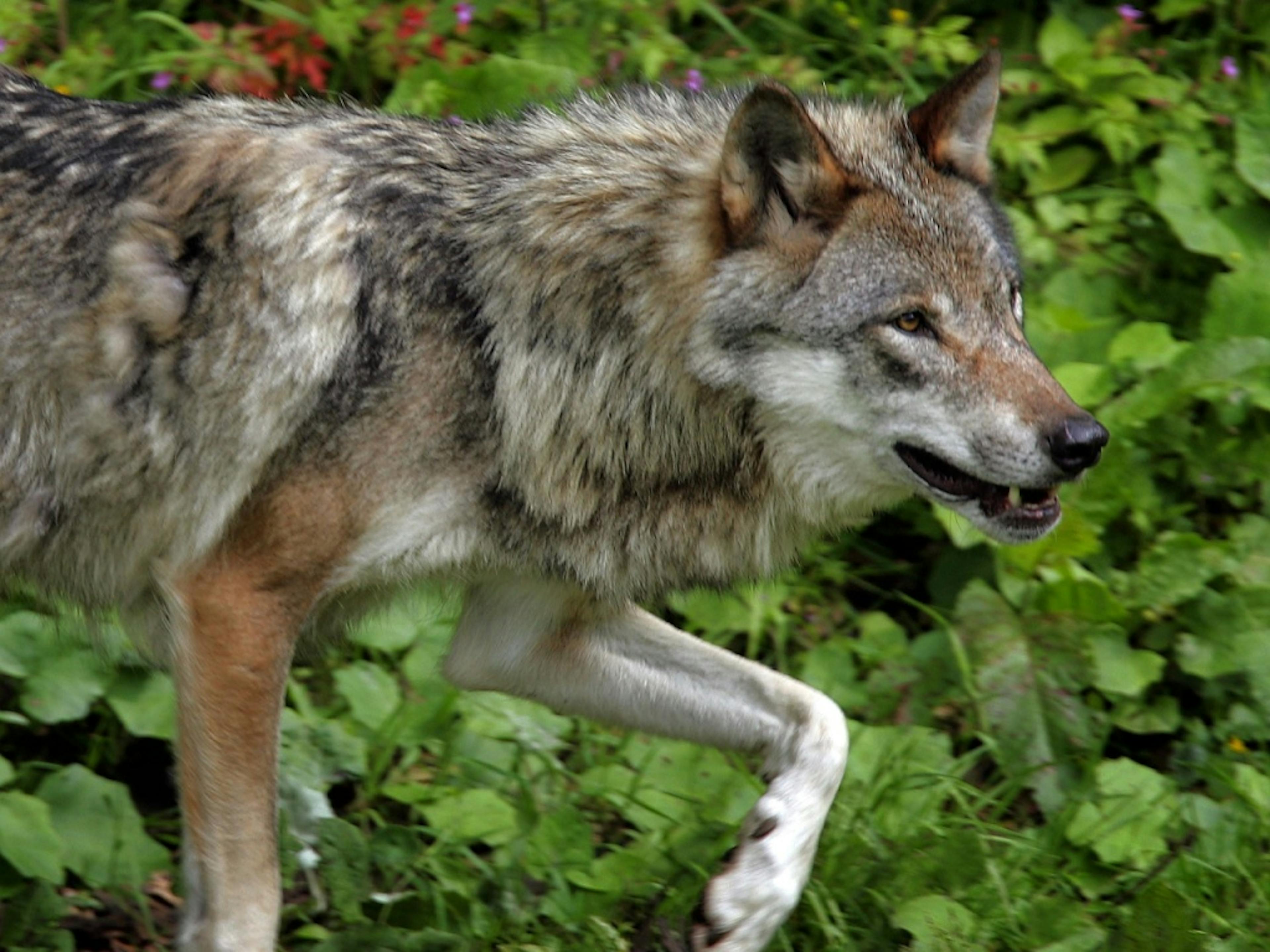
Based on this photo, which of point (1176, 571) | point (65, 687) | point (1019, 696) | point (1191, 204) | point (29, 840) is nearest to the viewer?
point (29, 840)

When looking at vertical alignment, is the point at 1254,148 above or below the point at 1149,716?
above

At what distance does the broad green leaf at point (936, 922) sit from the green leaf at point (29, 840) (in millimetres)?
1939

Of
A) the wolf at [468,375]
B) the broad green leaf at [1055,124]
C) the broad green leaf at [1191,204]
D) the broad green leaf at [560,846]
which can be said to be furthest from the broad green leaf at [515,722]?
the broad green leaf at [1055,124]

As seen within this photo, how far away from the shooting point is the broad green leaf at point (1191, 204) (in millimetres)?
5996

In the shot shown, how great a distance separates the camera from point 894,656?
5352mm

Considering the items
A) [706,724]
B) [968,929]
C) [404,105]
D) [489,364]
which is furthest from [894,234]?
[404,105]

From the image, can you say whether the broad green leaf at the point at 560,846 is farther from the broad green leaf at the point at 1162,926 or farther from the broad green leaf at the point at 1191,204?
the broad green leaf at the point at 1191,204

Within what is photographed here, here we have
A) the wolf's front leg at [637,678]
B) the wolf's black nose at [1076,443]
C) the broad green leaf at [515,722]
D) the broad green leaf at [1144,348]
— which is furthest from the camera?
the broad green leaf at [1144,348]

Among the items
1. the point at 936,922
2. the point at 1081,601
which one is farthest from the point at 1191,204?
the point at 936,922

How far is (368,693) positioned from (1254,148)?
146 inches

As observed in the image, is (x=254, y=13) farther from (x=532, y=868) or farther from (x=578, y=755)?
(x=532, y=868)

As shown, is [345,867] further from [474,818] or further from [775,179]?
[775,179]

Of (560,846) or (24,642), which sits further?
(24,642)

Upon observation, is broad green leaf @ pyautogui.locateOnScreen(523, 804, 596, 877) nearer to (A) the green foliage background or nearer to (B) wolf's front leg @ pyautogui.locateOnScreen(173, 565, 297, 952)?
(A) the green foliage background
